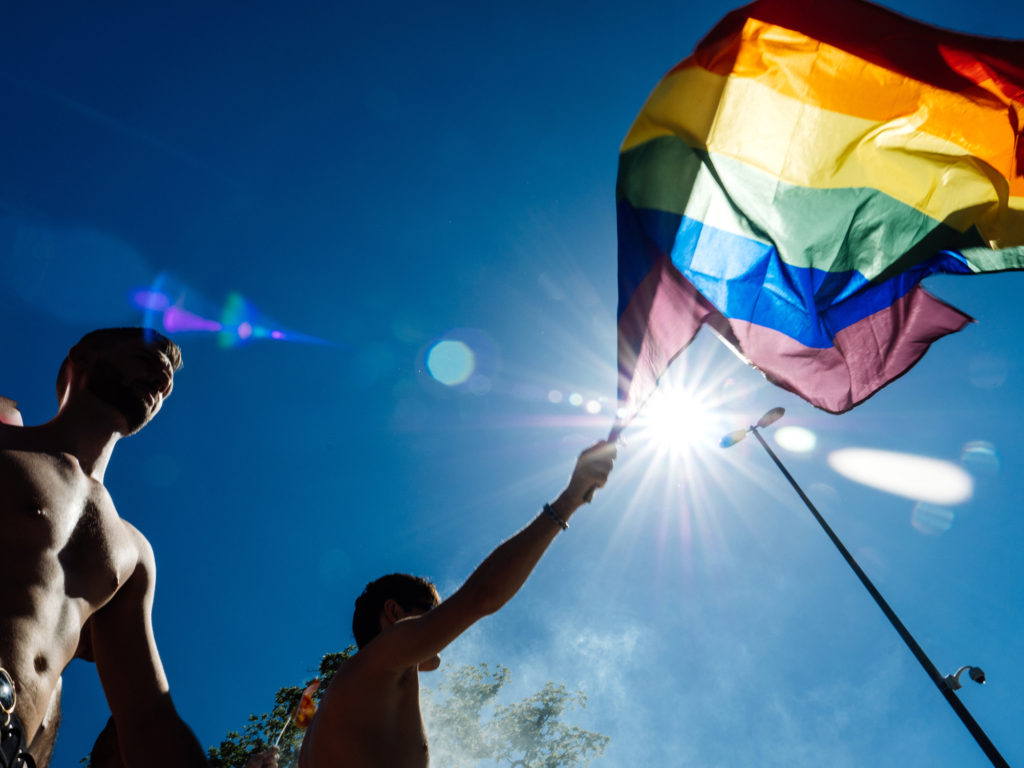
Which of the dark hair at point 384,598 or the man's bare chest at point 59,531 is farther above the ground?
the man's bare chest at point 59,531

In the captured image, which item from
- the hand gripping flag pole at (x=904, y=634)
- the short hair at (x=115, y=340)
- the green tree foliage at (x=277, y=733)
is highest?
the green tree foliage at (x=277, y=733)

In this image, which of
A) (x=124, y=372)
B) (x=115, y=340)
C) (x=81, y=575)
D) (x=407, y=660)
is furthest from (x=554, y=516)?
(x=115, y=340)

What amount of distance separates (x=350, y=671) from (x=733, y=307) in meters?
3.24

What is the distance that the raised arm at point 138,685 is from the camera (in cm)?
206

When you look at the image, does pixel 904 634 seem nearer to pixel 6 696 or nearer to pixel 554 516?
pixel 554 516

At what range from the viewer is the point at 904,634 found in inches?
227

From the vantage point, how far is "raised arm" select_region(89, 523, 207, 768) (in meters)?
2.06

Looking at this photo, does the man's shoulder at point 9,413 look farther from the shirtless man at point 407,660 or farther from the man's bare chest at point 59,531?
the shirtless man at point 407,660

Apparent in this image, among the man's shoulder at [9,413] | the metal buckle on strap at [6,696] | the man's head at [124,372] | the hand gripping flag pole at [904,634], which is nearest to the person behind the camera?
the metal buckle on strap at [6,696]

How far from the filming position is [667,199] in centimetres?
402

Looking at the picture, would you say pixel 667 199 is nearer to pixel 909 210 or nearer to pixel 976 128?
pixel 909 210

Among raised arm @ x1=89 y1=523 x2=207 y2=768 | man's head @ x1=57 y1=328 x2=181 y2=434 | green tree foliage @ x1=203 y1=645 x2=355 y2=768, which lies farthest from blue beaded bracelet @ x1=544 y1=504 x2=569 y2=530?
green tree foliage @ x1=203 y1=645 x2=355 y2=768

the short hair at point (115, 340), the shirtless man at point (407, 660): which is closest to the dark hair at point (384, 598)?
the shirtless man at point (407, 660)

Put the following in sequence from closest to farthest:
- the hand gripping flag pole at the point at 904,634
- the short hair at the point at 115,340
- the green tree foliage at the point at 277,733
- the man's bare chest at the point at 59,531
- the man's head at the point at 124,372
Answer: the man's bare chest at the point at 59,531 → the man's head at the point at 124,372 → the short hair at the point at 115,340 → the hand gripping flag pole at the point at 904,634 → the green tree foliage at the point at 277,733
